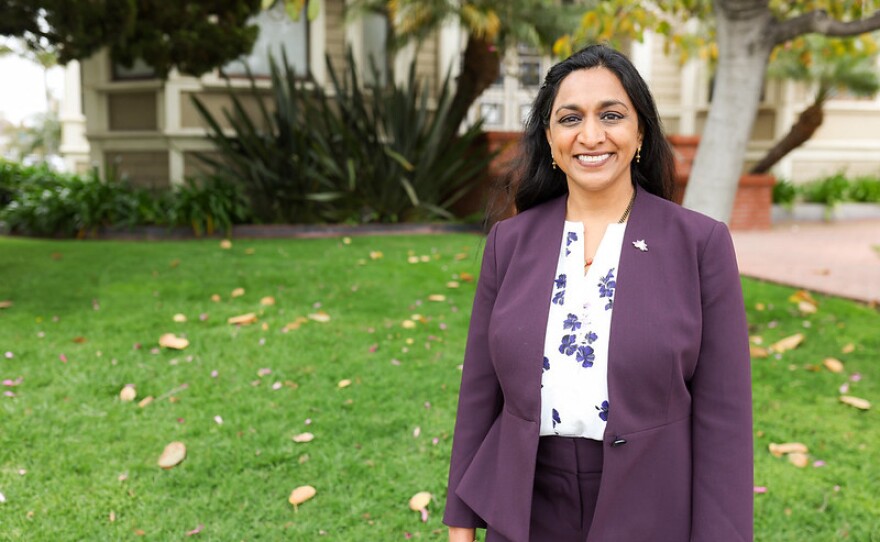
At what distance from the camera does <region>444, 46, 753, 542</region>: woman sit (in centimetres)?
150

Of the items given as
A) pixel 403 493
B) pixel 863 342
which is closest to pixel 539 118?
pixel 403 493

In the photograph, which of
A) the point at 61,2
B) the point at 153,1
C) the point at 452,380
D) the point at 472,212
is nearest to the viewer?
the point at 452,380

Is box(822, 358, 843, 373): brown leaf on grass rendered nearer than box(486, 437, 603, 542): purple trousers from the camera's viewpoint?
No

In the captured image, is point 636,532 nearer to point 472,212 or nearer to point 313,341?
point 313,341

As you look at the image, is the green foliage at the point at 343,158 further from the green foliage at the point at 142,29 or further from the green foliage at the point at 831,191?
the green foliage at the point at 831,191

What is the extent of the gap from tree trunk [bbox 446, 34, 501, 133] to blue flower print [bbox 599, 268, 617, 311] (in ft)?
28.2

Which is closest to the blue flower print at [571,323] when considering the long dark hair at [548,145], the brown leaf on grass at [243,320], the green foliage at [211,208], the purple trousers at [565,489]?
the purple trousers at [565,489]

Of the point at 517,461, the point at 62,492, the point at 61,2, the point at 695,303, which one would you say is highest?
the point at 61,2

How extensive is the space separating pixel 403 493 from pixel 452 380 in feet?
3.89

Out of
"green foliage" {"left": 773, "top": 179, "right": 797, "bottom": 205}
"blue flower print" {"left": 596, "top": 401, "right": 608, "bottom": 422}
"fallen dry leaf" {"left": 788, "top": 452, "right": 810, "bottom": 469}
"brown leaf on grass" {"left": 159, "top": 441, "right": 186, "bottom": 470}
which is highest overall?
"blue flower print" {"left": 596, "top": 401, "right": 608, "bottom": 422}

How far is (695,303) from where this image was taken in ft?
4.96

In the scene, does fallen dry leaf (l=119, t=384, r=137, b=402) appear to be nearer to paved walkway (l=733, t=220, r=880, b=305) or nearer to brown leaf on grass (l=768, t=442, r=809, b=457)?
brown leaf on grass (l=768, t=442, r=809, b=457)

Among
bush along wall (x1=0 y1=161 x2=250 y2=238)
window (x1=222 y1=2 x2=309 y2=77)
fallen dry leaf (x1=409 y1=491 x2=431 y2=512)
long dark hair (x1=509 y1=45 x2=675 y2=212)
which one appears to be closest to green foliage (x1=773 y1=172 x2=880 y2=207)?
window (x1=222 y1=2 x2=309 y2=77)

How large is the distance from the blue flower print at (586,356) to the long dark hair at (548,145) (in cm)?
42
